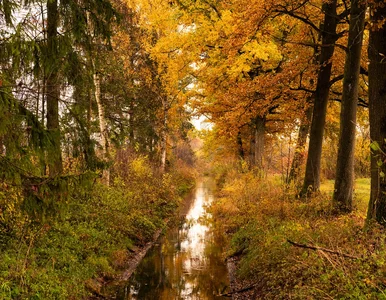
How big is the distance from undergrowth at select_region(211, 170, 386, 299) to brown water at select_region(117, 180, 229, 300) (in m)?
0.79

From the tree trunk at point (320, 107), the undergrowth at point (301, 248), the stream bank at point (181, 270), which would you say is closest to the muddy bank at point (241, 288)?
the undergrowth at point (301, 248)

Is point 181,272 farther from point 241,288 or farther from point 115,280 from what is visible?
point 241,288

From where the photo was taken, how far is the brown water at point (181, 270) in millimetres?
8391

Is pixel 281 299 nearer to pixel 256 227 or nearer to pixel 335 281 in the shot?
pixel 335 281

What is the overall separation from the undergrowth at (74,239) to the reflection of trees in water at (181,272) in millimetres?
732

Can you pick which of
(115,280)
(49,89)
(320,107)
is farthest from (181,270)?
(320,107)

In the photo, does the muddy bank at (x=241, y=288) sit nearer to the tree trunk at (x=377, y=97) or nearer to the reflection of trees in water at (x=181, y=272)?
the reflection of trees in water at (x=181, y=272)

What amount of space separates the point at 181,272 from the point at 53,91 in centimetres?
590

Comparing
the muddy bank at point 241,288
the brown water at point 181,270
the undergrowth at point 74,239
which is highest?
the undergrowth at point 74,239

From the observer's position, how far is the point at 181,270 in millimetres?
9961

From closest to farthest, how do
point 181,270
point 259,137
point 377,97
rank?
point 377,97 → point 181,270 → point 259,137

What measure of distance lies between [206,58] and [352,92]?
7495mm

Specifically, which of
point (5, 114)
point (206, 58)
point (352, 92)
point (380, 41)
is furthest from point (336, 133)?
point (5, 114)

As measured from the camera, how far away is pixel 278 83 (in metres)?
11.8
